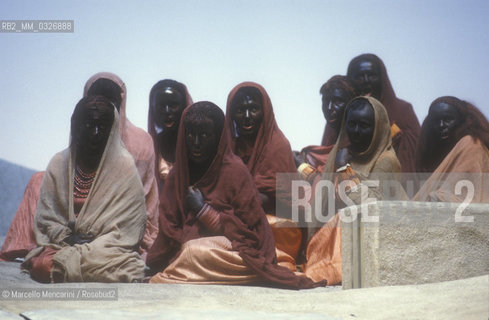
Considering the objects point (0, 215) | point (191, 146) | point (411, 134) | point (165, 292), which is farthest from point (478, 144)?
point (0, 215)

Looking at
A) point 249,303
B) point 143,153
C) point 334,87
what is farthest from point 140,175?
point 249,303

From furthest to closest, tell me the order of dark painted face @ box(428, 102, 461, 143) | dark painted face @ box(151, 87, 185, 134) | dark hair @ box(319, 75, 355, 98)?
1. dark hair @ box(319, 75, 355, 98)
2. dark painted face @ box(151, 87, 185, 134)
3. dark painted face @ box(428, 102, 461, 143)

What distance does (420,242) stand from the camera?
21.7 ft

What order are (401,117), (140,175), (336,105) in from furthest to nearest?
(401,117), (336,105), (140,175)

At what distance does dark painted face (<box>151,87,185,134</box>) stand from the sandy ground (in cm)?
232

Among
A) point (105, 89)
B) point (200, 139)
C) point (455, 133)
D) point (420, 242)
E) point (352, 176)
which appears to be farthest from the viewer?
point (105, 89)

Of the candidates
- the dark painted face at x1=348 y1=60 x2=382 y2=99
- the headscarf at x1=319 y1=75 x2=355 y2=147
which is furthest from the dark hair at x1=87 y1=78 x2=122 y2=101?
the dark painted face at x1=348 y1=60 x2=382 y2=99

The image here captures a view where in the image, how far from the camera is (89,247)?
720 cm

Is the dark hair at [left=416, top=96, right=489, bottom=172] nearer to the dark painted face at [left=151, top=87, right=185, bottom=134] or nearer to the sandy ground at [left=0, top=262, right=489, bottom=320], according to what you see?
the sandy ground at [left=0, top=262, right=489, bottom=320]

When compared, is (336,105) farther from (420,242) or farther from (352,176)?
(420,242)

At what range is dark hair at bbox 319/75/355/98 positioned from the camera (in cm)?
901

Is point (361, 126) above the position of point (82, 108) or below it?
below

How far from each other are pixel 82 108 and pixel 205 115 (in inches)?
46.7

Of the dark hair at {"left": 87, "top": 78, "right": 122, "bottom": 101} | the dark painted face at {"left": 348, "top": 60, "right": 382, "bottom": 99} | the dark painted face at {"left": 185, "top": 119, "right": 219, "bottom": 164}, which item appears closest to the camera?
the dark painted face at {"left": 185, "top": 119, "right": 219, "bottom": 164}
